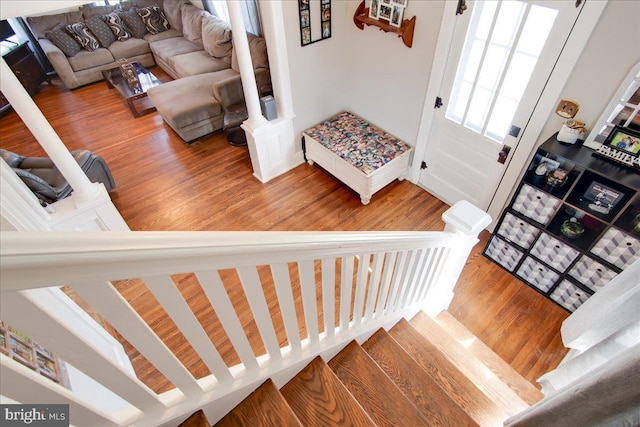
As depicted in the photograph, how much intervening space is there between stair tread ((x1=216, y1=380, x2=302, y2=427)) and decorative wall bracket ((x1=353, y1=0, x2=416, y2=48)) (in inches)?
111

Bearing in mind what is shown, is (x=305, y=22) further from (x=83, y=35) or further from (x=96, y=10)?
(x=96, y=10)

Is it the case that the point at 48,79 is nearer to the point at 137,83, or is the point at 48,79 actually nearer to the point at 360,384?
the point at 137,83

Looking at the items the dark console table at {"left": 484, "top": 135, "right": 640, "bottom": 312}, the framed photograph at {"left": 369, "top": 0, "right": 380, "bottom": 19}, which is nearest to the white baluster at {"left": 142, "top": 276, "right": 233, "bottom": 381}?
the dark console table at {"left": 484, "top": 135, "right": 640, "bottom": 312}

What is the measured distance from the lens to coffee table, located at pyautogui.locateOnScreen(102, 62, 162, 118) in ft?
15.3

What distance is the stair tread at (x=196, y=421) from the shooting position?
3.33ft

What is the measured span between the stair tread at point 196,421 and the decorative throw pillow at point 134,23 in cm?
657

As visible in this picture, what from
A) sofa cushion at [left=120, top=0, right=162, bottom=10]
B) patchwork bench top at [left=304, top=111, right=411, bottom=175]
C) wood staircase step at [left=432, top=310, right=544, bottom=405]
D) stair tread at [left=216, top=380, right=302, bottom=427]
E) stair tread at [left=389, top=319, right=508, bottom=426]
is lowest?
wood staircase step at [left=432, top=310, right=544, bottom=405]

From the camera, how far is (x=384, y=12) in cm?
289

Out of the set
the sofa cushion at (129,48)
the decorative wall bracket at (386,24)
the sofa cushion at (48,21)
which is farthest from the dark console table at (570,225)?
the sofa cushion at (48,21)

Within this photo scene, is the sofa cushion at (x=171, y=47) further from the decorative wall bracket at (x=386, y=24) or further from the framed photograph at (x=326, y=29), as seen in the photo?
the decorative wall bracket at (x=386, y=24)

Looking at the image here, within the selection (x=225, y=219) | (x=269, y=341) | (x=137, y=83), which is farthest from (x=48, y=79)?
(x=269, y=341)

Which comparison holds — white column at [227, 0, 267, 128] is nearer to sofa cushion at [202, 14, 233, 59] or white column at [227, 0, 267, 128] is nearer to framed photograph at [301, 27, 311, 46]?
framed photograph at [301, 27, 311, 46]

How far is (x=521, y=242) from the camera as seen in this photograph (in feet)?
8.71

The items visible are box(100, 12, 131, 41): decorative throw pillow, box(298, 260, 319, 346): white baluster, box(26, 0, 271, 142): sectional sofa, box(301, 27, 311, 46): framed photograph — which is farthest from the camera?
box(100, 12, 131, 41): decorative throw pillow
